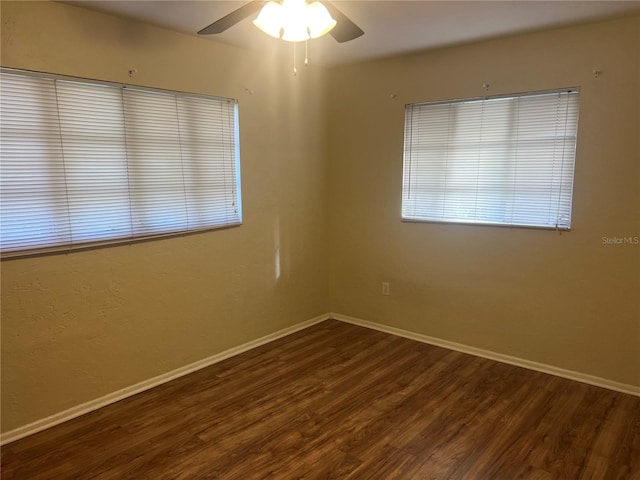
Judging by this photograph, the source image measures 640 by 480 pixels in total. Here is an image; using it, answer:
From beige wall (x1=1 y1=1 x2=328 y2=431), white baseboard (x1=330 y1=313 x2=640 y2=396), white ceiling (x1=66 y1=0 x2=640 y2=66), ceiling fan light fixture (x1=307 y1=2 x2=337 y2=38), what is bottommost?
white baseboard (x1=330 y1=313 x2=640 y2=396)

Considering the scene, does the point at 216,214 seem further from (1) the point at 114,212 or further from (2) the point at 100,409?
(2) the point at 100,409

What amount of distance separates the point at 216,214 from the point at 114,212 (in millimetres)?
780

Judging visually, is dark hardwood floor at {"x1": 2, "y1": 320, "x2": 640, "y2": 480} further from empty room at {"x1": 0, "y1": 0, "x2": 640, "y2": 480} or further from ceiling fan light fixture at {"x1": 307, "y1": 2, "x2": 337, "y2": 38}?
ceiling fan light fixture at {"x1": 307, "y1": 2, "x2": 337, "y2": 38}

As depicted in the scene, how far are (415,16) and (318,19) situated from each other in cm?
94

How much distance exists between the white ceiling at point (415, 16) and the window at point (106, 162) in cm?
46

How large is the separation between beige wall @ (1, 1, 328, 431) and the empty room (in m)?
0.02

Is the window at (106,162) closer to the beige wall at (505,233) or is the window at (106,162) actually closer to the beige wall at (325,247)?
the beige wall at (325,247)

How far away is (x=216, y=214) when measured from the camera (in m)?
3.35

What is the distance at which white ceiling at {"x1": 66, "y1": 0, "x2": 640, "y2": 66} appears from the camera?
2467 mm

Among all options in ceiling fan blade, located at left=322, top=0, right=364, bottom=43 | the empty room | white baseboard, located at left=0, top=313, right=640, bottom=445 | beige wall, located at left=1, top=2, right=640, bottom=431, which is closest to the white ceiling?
the empty room

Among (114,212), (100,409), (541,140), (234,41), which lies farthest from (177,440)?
(541,140)

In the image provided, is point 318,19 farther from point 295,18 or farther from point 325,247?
point 325,247

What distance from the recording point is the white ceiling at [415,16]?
8.09ft

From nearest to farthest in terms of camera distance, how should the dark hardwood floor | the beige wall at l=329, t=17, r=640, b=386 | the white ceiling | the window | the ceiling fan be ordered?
the ceiling fan, the dark hardwood floor, the window, the white ceiling, the beige wall at l=329, t=17, r=640, b=386
